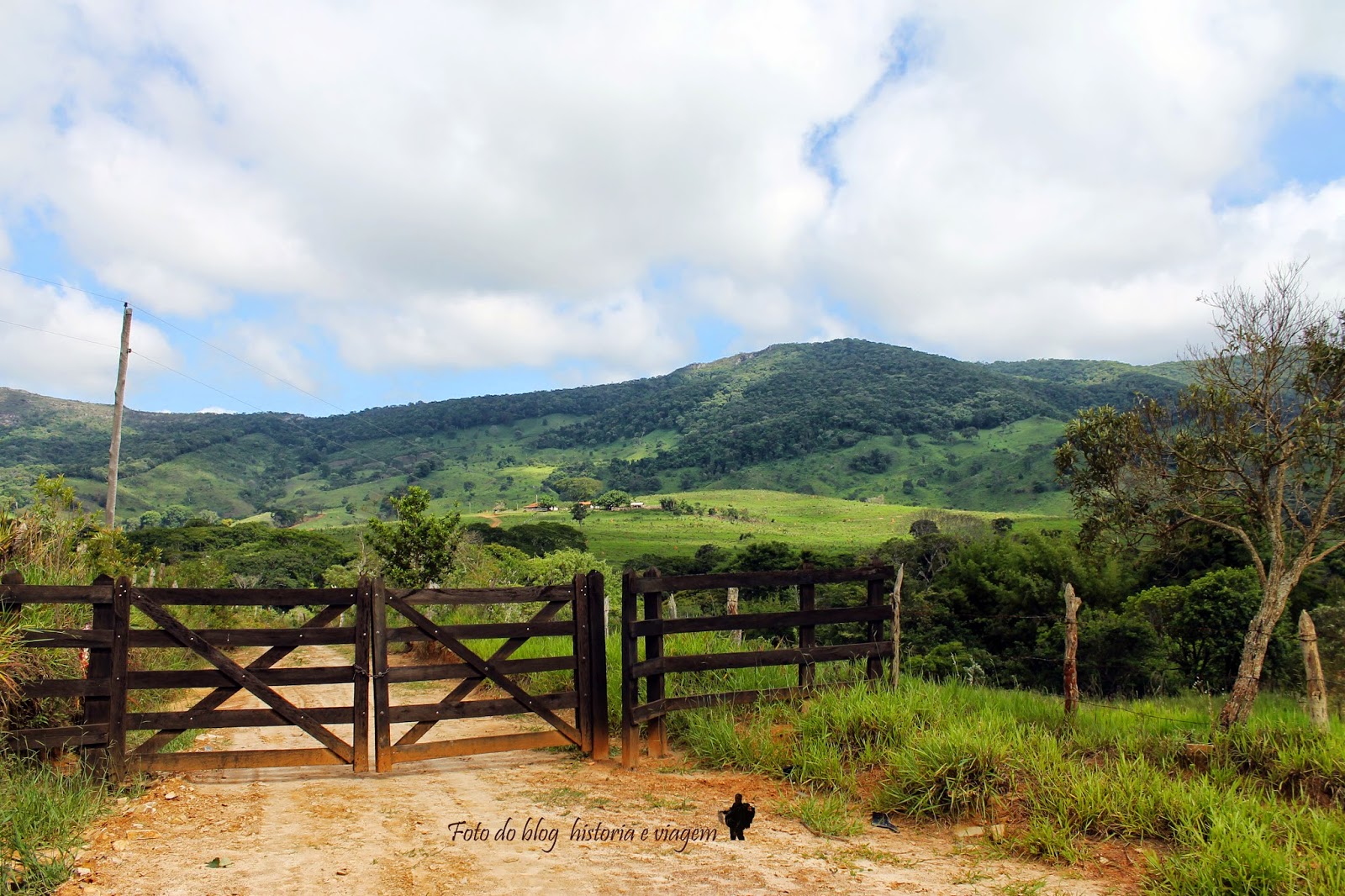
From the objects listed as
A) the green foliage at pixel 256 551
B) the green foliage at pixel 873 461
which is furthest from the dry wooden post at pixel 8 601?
the green foliage at pixel 873 461

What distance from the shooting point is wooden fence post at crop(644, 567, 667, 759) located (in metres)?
8.33

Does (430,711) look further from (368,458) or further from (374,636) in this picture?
(368,458)

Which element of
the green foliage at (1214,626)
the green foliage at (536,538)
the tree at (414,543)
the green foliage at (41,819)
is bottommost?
the green foliage at (1214,626)

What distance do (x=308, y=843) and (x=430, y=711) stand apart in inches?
80.4

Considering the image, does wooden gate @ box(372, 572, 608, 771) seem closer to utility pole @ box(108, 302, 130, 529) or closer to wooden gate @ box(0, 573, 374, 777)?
wooden gate @ box(0, 573, 374, 777)

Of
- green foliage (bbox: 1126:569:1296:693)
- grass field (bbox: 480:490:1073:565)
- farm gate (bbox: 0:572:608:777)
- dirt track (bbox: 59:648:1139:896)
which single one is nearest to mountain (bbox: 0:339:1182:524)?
grass field (bbox: 480:490:1073:565)

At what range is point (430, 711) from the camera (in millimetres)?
7777

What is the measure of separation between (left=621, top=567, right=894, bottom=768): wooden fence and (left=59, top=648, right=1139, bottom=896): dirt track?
2.40 feet

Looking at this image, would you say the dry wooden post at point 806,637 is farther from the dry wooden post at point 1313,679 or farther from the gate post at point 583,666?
the dry wooden post at point 1313,679

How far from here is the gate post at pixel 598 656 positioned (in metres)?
8.38

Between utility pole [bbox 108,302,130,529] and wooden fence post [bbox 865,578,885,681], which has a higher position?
utility pole [bbox 108,302,130,529]

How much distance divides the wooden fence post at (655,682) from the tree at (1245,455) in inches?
222

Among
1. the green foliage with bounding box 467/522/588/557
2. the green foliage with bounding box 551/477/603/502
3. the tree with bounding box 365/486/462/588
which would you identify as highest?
the green foliage with bounding box 551/477/603/502

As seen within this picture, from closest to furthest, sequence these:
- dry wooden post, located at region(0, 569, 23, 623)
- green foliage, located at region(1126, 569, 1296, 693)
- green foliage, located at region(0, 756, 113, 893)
→ 1. green foliage, located at region(0, 756, 113, 893)
2. dry wooden post, located at region(0, 569, 23, 623)
3. green foliage, located at region(1126, 569, 1296, 693)
